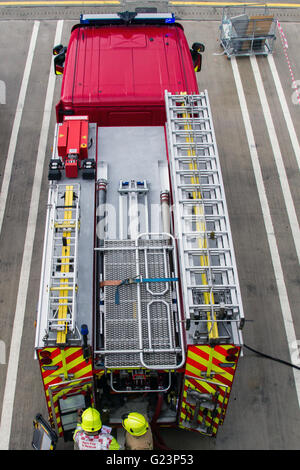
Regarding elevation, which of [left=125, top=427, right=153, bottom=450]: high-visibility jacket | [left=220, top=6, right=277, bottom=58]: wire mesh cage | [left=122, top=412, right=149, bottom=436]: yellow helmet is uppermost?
[left=220, top=6, right=277, bottom=58]: wire mesh cage

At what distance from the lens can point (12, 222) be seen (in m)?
10.7

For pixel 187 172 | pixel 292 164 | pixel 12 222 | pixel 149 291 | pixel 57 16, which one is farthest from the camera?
pixel 57 16

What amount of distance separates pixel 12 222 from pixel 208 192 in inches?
197

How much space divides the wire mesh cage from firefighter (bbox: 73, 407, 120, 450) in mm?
11514

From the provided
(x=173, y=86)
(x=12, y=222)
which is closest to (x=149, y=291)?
(x=173, y=86)

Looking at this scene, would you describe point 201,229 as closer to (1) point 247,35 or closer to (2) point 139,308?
(2) point 139,308

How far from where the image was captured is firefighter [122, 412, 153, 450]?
621cm

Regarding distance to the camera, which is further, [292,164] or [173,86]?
[292,164]

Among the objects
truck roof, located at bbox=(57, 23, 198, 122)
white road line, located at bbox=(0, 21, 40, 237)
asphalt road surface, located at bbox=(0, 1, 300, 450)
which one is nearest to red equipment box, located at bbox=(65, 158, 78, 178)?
truck roof, located at bbox=(57, 23, 198, 122)

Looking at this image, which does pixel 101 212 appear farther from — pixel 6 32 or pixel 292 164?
pixel 6 32

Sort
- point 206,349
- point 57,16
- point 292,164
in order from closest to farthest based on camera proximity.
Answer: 1. point 206,349
2. point 292,164
3. point 57,16

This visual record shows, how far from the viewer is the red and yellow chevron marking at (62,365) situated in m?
6.17

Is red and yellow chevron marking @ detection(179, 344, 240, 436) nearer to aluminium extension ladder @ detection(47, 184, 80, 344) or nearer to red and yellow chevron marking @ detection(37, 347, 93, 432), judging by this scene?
red and yellow chevron marking @ detection(37, 347, 93, 432)

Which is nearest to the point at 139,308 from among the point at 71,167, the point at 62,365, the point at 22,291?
the point at 62,365
